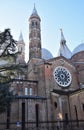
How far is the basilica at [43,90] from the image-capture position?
22.9 m

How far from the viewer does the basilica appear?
75.2ft

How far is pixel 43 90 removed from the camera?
87.5ft

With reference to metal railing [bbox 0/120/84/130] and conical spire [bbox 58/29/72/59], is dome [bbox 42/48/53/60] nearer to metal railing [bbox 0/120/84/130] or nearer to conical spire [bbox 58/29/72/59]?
conical spire [bbox 58/29/72/59]

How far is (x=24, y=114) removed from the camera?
2270 centimetres

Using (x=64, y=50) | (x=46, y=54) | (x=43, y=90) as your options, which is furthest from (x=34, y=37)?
(x=64, y=50)

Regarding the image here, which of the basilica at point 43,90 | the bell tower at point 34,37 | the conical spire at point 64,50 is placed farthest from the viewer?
the conical spire at point 64,50

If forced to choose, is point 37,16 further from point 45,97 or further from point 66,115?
point 66,115

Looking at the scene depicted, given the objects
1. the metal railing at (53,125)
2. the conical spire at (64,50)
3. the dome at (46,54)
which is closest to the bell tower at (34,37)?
the metal railing at (53,125)

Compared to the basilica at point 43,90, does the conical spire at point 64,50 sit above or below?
above

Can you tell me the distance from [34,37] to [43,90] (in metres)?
9.63

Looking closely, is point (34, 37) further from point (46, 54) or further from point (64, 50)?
point (64, 50)

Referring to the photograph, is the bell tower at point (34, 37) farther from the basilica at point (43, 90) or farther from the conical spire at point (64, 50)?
the conical spire at point (64, 50)

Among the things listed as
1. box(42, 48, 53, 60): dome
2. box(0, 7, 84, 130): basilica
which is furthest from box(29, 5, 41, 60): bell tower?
box(42, 48, 53, 60): dome

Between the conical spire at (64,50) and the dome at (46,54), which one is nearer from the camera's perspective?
the dome at (46,54)
